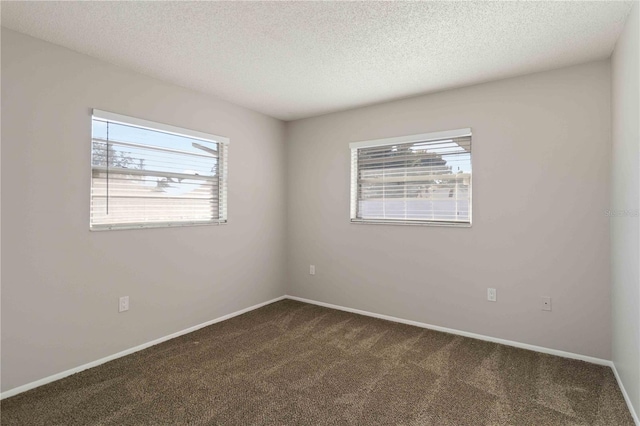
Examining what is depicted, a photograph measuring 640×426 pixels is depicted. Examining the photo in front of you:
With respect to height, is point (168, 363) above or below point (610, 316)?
below

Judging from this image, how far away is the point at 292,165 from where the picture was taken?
14.7 ft

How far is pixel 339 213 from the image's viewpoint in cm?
407

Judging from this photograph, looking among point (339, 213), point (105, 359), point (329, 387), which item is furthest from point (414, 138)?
point (105, 359)

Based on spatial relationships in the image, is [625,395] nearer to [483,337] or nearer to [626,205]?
[483,337]

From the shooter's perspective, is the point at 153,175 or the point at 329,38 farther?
the point at 153,175

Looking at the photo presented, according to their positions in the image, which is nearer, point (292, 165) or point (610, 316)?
point (610, 316)

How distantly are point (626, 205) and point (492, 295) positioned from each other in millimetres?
1300

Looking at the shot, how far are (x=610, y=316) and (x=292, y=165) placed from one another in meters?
3.57

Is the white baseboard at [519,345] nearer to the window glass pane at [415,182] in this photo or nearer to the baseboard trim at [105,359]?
the window glass pane at [415,182]

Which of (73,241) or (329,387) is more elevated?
(73,241)

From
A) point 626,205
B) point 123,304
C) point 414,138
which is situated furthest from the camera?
point 414,138

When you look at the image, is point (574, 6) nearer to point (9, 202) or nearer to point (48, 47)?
point (48, 47)

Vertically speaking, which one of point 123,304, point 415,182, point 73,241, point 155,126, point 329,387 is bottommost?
point 329,387

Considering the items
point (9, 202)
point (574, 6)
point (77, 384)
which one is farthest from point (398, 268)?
point (9, 202)
